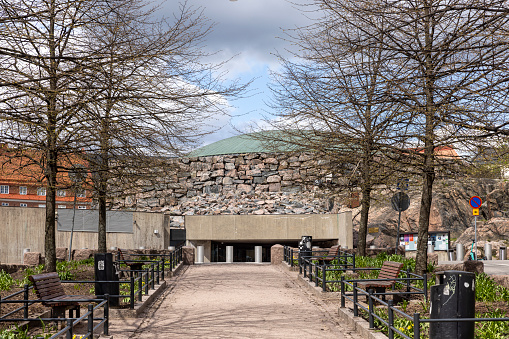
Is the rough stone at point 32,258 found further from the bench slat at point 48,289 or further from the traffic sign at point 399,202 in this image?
the traffic sign at point 399,202

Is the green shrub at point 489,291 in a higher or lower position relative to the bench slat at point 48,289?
lower

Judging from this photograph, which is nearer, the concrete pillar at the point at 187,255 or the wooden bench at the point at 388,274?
the wooden bench at the point at 388,274

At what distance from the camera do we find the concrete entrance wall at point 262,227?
33625mm

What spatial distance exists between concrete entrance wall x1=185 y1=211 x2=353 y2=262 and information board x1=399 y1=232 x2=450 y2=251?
836 centimetres

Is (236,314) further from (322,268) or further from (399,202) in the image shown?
(399,202)

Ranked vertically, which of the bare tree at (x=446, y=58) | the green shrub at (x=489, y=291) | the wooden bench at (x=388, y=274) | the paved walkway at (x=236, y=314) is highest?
the bare tree at (x=446, y=58)

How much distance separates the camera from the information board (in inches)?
927

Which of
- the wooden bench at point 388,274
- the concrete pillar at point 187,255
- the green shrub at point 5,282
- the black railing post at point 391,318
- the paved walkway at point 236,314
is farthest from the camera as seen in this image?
the concrete pillar at point 187,255

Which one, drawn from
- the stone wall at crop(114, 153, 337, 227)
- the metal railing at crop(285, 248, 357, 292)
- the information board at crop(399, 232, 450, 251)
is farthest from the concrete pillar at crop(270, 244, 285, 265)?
the stone wall at crop(114, 153, 337, 227)

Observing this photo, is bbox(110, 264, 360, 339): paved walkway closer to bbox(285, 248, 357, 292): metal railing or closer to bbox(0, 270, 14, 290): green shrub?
bbox(285, 248, 357, 292): metal railing

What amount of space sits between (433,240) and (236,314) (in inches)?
623

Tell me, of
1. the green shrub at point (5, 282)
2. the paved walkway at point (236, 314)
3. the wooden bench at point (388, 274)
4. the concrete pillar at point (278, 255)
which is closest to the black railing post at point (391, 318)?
the paved walkway at point (236, 314)

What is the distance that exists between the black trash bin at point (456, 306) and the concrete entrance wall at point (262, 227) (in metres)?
26.8

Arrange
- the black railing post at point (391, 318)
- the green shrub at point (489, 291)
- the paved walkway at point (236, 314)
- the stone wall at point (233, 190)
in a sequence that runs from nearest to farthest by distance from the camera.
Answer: the black railing post at point (391, 318) → the paved walkway at point (236, 314) → the green shrub at point (489, 291) → the stone wall at point (233, 190)
